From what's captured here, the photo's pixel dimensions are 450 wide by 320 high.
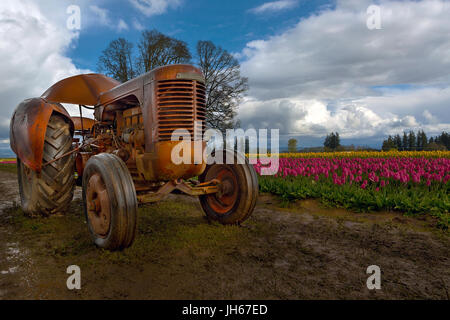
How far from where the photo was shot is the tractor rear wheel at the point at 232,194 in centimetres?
346

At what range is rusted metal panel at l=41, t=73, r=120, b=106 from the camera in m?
4.17

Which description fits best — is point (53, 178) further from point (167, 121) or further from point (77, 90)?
point (167, 121)

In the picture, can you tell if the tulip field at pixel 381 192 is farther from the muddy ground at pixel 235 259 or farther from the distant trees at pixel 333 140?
the distant trees at pixel 333 140

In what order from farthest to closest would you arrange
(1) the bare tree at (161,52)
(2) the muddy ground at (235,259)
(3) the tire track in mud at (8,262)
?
1. (1) the bare tree at (161,52)
2. (3) the tire track in mud at (8,262)
3. (2) the muddy ground at (235,259)

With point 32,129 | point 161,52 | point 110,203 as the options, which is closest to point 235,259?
point 110,203

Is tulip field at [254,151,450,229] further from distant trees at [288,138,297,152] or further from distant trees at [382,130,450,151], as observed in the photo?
distant trees at [382,130,450,151]

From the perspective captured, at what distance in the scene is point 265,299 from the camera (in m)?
1.92

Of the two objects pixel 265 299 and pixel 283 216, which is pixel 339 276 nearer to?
pixel 265 299

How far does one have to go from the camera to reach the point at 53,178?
3.92 metres

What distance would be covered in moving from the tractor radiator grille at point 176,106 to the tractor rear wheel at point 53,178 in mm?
1971

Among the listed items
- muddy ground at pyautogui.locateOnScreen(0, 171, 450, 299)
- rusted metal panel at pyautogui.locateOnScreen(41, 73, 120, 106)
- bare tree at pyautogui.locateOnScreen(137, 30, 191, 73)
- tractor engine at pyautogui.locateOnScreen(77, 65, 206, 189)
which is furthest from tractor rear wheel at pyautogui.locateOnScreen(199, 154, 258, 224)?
bare tree at pyautogui.locateOnScreen(137, 30, 191, 73)

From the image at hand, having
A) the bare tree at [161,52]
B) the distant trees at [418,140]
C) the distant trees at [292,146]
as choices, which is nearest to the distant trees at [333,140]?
the distant trees at [418,140]
